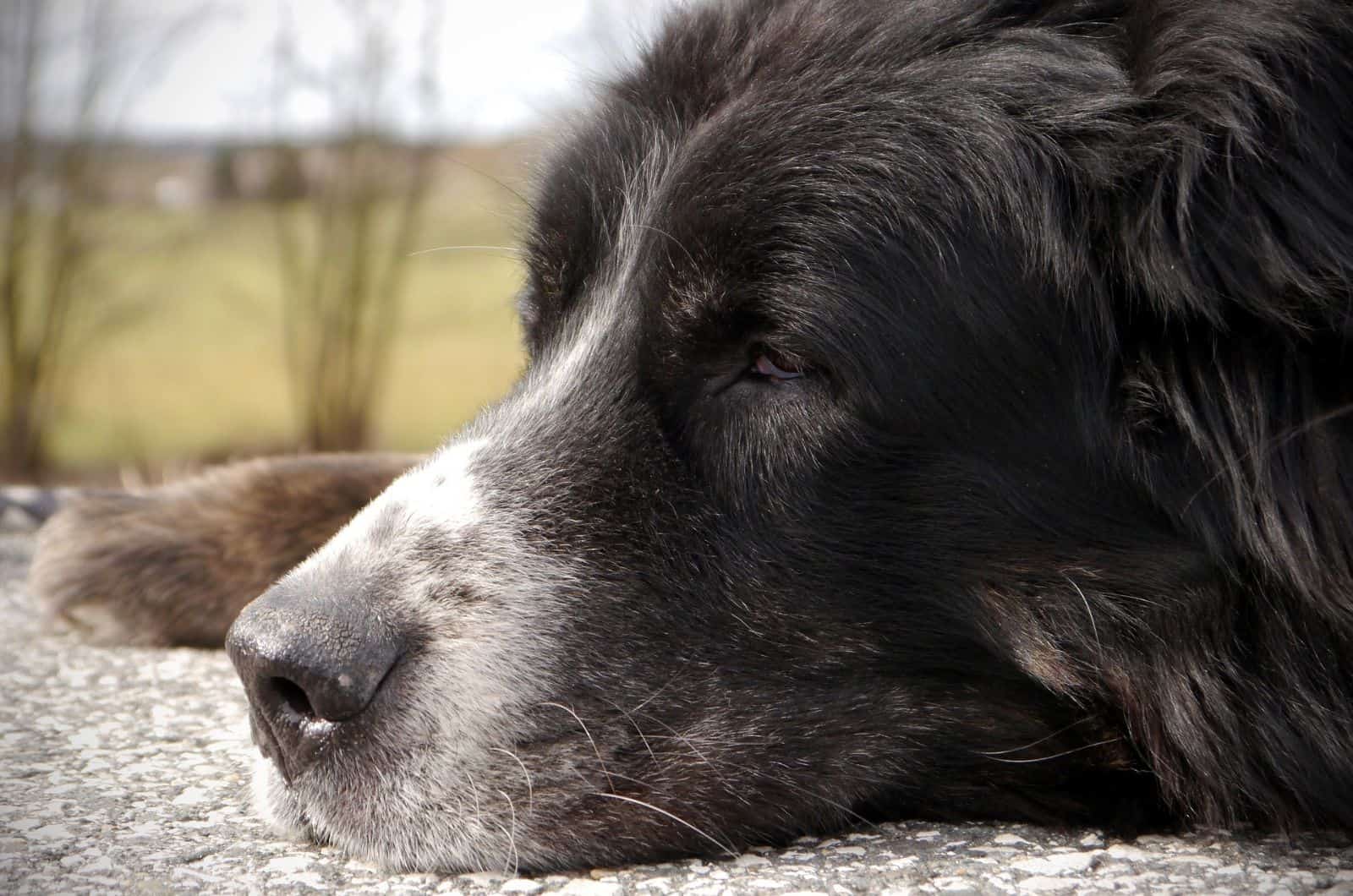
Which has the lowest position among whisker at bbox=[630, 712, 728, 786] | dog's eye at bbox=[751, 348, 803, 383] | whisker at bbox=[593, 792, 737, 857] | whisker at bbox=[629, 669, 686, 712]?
whisker at bbox=[593, 792, 737, 857]

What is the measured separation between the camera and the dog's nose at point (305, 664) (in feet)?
6.70

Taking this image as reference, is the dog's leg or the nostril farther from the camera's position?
the dog's leg

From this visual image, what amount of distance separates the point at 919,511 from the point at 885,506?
0.06 m

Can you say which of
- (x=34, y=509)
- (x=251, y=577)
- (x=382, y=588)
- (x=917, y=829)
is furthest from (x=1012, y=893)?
(x=34, y=509)

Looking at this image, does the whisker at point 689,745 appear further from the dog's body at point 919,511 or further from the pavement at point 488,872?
the pavement at point 488,872

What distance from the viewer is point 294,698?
6.95ft

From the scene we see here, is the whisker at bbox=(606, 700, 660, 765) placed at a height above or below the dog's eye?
below

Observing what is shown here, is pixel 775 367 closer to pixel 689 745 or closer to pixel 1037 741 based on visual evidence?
pixel 689 745

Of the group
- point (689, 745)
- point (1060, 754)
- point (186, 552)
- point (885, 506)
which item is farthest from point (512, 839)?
point (186, 552)

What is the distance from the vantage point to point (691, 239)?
2.37m

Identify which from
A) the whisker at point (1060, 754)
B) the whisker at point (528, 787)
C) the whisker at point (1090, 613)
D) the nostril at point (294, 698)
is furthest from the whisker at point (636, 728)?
the whisker at point (1090, 613)

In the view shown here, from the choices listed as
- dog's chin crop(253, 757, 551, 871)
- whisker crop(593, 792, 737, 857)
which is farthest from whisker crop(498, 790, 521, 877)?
whisker crop(593, 792, 737, 857)

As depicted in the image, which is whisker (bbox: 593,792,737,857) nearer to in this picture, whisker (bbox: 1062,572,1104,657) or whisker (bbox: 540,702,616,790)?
whisker (bbox: 540,702,616,790)

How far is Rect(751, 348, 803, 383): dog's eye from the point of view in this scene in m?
2.30
